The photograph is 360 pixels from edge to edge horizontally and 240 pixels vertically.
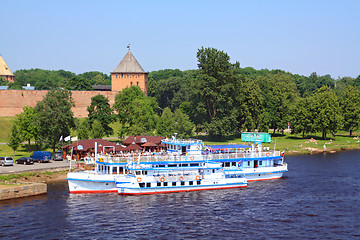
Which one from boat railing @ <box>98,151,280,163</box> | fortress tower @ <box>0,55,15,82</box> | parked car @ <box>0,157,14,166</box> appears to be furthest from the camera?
fortress tower @ <box>0,55,15,82</box>

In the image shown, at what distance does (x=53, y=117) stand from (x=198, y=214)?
42.3 metres

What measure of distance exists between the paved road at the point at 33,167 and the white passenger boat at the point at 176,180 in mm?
15900

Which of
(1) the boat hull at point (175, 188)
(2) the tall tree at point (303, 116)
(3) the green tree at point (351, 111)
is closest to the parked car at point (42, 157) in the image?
(1) the boat hull at point (175, 188)

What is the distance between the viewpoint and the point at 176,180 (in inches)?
2280

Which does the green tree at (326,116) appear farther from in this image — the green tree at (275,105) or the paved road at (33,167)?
the paved road at (33,167)

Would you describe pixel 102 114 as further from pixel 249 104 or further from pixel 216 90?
pixel 249 104

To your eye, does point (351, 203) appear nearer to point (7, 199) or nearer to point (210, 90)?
point (7, 199)

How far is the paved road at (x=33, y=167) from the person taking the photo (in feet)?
208

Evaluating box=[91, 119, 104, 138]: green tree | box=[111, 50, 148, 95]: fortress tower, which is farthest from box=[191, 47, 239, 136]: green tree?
box=[111, 50, 148, 95]: fortress tower

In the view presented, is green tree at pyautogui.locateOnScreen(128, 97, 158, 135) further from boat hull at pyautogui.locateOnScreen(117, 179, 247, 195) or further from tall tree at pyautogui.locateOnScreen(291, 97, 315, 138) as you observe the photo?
tall tree at pyautogui.locateOnScreen(291, 97, 315, 138)

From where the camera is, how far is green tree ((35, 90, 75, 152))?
264ft

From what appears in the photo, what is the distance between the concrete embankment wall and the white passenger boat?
9545mm

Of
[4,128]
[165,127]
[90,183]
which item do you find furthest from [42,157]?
[4,128]

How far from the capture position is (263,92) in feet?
410
